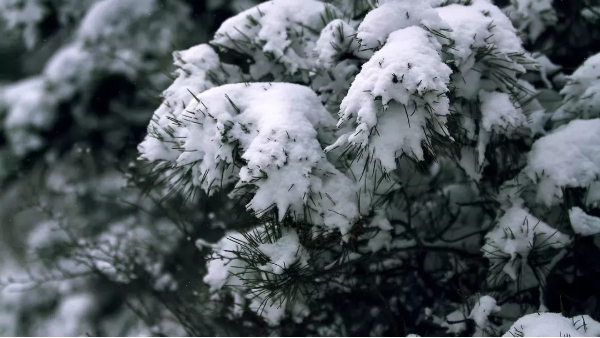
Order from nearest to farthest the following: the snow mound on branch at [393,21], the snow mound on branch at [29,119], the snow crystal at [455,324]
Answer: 1. the snow mound on branch at [393,21]
2. the snow crystal at [455,324]
3. the snow mound on branch at [29,119]

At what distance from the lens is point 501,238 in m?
1.73

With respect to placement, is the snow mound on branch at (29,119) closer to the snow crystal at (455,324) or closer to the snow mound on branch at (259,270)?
the snow mound on branch at (259,270)

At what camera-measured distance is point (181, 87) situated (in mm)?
1850

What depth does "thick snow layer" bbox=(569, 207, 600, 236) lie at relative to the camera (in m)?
1.64

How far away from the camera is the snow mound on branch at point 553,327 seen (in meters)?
1.41

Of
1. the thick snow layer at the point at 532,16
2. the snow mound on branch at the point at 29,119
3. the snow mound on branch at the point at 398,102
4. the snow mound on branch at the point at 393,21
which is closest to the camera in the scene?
the snow mound on branch at the point at 398,102

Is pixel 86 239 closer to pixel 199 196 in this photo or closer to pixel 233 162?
pixel 199 196

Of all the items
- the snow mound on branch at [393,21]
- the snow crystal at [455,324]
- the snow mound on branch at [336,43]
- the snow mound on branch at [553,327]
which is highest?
the snow mound on branch at [393,21]

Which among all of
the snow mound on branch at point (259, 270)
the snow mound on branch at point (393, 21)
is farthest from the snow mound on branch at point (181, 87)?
the snow mound on branch at point (393, 21)

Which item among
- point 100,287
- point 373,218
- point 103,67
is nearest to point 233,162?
point 373,218

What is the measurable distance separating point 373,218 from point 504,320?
69 cm

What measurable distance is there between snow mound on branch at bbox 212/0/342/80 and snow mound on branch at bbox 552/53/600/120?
959 millimetres

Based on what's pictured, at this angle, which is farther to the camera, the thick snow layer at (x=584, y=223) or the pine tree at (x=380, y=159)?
the thick snow layer at (x=584, y=223)

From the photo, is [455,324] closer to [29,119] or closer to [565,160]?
[565,160]
